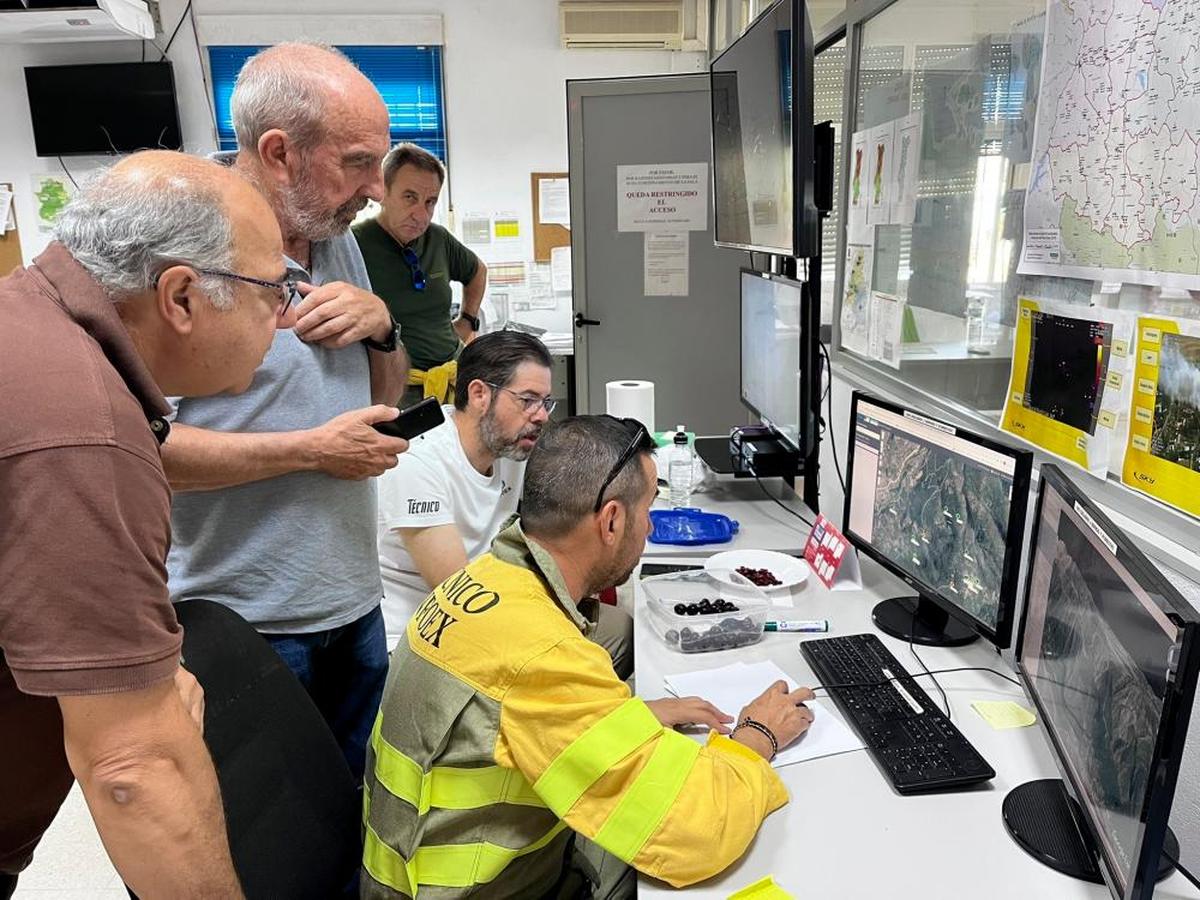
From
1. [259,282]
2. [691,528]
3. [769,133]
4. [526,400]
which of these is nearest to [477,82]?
[769,133]

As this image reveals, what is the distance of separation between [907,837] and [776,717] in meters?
0.24

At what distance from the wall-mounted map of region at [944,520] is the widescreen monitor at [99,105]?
452 centimetres

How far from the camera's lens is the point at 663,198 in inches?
142

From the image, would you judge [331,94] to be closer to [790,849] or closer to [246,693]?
[246,693]

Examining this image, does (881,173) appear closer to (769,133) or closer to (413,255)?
(769,133)

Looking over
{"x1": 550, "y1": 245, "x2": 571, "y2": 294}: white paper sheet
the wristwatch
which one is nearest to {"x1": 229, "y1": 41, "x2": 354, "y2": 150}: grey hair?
the wristwatch

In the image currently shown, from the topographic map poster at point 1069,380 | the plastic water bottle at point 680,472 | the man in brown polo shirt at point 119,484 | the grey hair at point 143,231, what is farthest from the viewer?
the plastic water bottle at point 680,472

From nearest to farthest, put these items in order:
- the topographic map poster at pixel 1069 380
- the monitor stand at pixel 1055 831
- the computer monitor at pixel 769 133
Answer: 1. the monitor stand at pixel 1055 831
2. the topographic map poster at pixel 1069 380
3. the computer monitor at pixel 769 133

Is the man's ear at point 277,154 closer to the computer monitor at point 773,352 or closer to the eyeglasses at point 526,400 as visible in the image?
the eyeglasses at point 526,400

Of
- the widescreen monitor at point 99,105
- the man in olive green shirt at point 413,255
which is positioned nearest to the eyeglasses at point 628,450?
the man in olive green shirt at point 413,255

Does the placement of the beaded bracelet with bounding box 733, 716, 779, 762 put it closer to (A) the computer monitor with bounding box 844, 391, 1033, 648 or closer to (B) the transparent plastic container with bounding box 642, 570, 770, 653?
(B) the transparent plastic container with bounding box 642, 570, 770, 653

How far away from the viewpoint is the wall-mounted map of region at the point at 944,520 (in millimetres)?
1241

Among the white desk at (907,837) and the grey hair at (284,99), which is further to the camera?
the grey hair at (284,99)

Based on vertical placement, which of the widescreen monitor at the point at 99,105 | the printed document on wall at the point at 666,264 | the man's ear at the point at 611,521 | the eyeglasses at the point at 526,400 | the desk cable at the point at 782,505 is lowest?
the desk cable at the point at 782,505
